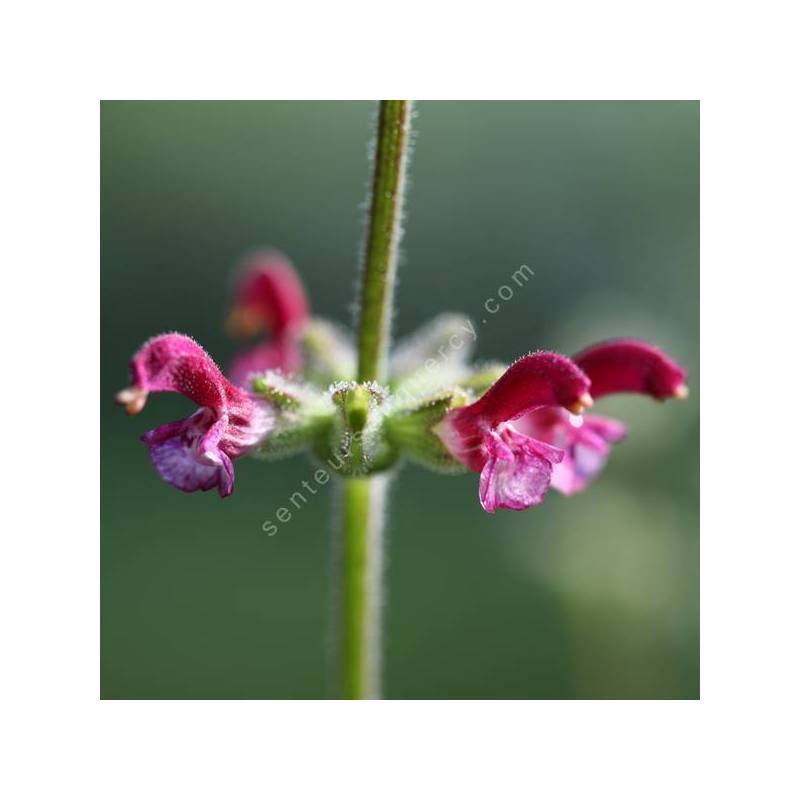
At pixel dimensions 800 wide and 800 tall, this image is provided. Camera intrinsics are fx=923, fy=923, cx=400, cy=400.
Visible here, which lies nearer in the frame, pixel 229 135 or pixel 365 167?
pixel 229 135

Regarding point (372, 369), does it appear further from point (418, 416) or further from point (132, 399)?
point (132, 399)

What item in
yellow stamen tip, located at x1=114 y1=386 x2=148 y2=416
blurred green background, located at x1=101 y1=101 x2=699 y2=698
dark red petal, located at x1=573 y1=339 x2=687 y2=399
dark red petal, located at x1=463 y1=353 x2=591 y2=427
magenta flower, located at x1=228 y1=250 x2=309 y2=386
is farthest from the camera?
blurred green background, located at x1=101 y1=101 x2=699 y2=698

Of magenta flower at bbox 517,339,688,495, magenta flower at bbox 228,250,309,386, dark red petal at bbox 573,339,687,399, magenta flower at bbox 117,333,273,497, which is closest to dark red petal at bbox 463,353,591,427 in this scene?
magenta flower at bbox 517,339,688,495

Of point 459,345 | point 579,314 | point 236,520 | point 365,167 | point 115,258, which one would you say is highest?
point 365,167

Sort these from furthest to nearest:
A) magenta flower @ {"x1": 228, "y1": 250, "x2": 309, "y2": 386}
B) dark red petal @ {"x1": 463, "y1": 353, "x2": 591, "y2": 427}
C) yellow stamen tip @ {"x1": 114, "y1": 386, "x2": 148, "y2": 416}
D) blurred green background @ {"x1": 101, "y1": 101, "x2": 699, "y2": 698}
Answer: blurred green background @ {"x1": 101, "y1": 101, "x2": 699, "y2": 698}
magenta flower @ {"x1": 228, "y1": 250, "x2": 309, "y2": 386}
dark red petal @ {"x1": 463, "y1": 353, "x2": 591, "y2": 427}
yellow stamen tip @ {"x1": 114, "y1": 386, "x2": 148, "y2": 416}

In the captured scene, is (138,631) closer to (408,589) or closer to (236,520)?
(236,520)

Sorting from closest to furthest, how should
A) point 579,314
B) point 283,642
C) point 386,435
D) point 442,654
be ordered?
1. point 386,435
2. point 579,314
3. point 442,654
4. point 283,642

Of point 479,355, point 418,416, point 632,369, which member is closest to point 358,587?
point 418,416

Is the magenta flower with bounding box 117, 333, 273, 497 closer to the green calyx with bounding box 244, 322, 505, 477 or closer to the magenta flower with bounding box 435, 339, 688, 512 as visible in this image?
the green calyx with bounding box 244, 322, 505, 477

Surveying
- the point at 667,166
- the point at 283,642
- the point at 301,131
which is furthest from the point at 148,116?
the point at 283,642

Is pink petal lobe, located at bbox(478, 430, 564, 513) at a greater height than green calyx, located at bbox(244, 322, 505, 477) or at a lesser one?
lesser
